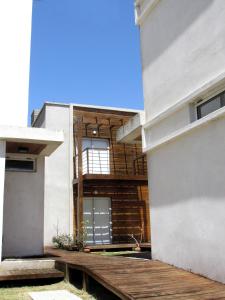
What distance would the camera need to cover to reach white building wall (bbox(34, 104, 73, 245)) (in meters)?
15.1

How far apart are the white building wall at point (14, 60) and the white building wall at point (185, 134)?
356 centimetres

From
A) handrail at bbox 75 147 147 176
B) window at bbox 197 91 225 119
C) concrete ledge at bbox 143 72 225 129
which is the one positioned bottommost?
window at bbox 197 91 225 119

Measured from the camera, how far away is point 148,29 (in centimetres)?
971

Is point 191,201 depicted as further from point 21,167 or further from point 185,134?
point 21,167

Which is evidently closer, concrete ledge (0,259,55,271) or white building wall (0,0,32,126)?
concrete ledge (0,259,55,271)

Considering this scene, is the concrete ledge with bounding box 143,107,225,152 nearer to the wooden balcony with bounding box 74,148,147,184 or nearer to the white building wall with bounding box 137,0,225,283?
the white building wall with bounding box 137,0,225,283

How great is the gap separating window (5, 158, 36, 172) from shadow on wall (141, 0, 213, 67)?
421 cm

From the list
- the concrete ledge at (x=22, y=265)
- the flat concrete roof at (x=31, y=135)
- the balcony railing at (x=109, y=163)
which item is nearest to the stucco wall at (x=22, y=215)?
the flat concrete roof at (x=31, y=135)

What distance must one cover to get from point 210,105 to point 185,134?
2.61 feet

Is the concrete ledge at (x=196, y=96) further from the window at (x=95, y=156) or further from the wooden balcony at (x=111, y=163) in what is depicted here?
the window at (x=95, y=156)

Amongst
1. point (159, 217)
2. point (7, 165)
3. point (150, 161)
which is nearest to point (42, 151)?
point (7, 165)

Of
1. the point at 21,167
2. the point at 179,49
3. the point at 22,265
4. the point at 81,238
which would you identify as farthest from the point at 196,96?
the point at 81,238

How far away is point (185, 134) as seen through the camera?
25.5 feet

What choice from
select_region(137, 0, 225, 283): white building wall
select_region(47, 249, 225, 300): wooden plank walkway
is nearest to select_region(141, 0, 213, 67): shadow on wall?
select_region(137, 0, 225, 283): white building wall
